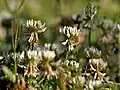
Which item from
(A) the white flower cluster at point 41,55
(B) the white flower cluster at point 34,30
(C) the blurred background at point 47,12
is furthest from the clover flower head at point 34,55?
(C) the blurred background at point 47,12

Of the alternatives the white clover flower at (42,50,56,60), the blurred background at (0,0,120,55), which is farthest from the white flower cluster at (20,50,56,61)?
the blurred background at (0,0,120,55)

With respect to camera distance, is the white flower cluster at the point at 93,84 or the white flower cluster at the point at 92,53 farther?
the white flower cluster at the point at 92,53

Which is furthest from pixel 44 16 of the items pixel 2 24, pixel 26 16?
pixel 2 24

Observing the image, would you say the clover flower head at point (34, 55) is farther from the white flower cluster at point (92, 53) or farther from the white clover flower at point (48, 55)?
the white flower cluster at point (92, 53)

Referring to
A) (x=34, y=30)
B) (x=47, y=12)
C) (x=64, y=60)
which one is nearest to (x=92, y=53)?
(x=64, y=60)

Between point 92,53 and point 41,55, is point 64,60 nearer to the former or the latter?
point 92,53

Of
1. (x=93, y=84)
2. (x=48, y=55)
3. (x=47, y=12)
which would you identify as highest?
(x=47, y=12)

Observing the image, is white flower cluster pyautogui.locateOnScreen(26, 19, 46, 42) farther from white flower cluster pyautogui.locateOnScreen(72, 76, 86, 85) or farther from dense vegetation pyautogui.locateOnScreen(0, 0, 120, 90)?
white flower cluster pyautogui.locateOnScreen(72, 76, 86, 85)

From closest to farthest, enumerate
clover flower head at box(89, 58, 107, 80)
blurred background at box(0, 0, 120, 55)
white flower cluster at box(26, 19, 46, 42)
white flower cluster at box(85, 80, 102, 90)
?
white flower cluster at box(85, 80, 102, 90)
clover flower head at box(89, 58, 107, 80)
white flower cluster at box(26, 19, 46, 42)
blurred background at box(0, 0, 120, 55)
